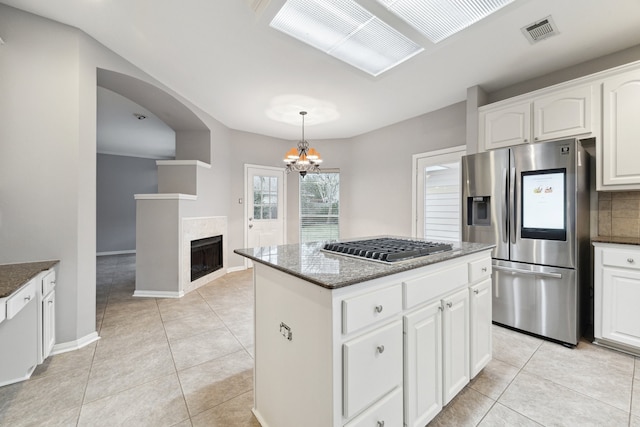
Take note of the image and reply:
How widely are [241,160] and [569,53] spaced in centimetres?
472

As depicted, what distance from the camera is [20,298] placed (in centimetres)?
165

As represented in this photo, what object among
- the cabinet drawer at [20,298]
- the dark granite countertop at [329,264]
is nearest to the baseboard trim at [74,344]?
the cabinet drawer at [20,298]

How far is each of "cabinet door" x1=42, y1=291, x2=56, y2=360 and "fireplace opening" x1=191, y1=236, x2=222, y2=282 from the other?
1.89 meters

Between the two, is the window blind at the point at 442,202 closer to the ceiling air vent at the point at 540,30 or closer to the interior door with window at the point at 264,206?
the ceiling air vent at the point at 540,30

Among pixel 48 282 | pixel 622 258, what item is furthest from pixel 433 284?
pixel 48 282

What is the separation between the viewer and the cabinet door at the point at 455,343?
154 cm

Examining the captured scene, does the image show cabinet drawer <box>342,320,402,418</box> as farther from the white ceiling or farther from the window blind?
the window blind

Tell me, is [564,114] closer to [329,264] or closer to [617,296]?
[617,296]

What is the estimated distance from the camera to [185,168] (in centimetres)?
410

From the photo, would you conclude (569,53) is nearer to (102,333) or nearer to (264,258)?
(264,258)

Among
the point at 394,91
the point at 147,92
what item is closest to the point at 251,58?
the point at 147,92

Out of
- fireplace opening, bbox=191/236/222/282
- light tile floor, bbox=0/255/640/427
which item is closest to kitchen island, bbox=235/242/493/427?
light tile floor, bbox=0/255/640/427

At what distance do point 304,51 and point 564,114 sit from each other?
251cm

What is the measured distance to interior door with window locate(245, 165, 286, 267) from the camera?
5246mm
